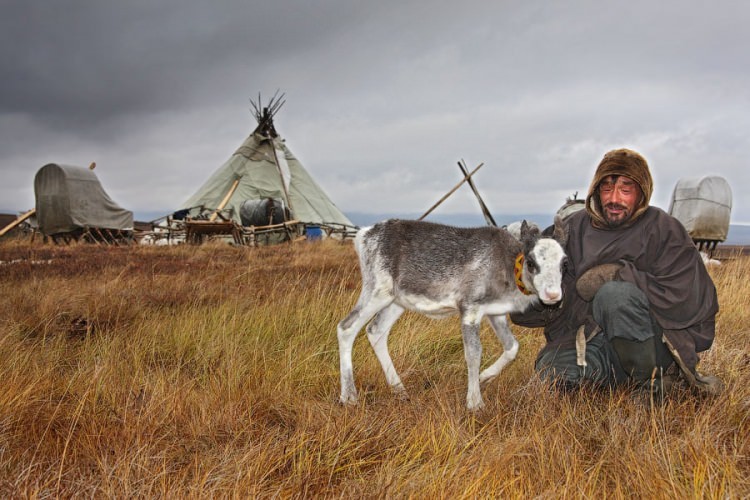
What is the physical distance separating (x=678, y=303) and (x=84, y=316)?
6.38 m

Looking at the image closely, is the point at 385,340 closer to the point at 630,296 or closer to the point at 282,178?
the point at 630,296

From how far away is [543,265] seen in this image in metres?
3.87

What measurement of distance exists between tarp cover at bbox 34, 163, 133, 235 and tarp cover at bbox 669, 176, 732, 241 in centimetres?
2541

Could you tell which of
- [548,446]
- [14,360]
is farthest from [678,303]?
[14,360]

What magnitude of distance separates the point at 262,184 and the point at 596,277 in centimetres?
2819

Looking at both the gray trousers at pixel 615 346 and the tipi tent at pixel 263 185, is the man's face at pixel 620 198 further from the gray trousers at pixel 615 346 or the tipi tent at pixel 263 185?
the tipi tent at pixel 263 185

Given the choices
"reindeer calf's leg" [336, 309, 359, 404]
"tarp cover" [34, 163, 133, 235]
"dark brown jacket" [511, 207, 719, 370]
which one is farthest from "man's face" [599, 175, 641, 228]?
"tarp cover" [34, 163, 133, 235]

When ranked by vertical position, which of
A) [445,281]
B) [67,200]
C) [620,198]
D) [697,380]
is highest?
[67,200]

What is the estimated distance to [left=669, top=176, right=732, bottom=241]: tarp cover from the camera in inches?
796

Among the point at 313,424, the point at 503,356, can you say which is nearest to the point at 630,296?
the point at 503,356

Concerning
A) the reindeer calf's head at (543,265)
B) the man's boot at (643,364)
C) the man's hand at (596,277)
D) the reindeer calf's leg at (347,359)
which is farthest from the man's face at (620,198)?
the reindeer calf's leg at (347,359)

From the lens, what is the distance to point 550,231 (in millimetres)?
4398

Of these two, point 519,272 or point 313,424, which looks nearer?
point 313,424

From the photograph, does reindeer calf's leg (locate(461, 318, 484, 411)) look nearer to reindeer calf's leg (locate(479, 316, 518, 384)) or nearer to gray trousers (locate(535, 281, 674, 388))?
reindeer calf's leg (locate(479, 316, 518, 384))
